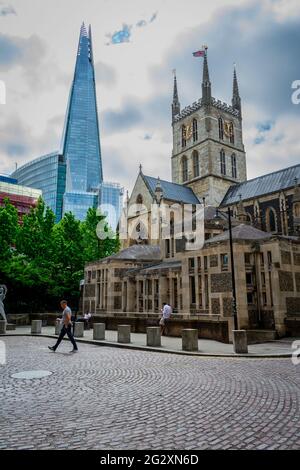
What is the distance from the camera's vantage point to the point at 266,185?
4638cm

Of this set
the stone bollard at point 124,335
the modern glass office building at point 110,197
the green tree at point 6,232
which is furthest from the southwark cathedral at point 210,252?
the modern glass office building at point 110,197

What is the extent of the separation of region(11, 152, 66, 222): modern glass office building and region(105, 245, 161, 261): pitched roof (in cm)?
10235

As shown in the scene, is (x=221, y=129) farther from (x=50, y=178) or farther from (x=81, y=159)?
(x=81, y=159)

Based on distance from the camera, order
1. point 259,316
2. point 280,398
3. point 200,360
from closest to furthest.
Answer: point 280,398
point 200,360
point 259,316

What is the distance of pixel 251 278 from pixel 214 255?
2.46 metres

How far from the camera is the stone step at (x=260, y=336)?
16.7 metres

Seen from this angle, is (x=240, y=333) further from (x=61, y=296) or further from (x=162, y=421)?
(x=61, y=296)

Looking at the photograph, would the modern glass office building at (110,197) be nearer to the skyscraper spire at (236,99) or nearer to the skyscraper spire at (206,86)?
the skyscraper spire at (236,99)

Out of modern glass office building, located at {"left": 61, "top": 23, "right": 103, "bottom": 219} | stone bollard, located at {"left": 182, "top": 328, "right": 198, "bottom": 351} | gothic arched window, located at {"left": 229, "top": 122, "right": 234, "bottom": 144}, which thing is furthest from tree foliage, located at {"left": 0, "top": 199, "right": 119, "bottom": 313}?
modern glass office building, located at {"left": 61, "top": 23, "right": 103, "bottom": 219}

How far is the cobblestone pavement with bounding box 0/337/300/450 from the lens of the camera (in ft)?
14.7

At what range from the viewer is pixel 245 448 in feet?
13.8

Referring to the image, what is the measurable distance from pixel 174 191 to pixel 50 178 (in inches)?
3622

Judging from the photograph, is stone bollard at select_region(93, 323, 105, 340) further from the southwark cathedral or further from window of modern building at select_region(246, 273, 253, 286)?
window of modern building at select_region(246, 273, 253, 286)

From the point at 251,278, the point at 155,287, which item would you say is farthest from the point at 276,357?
the point at 155,287
